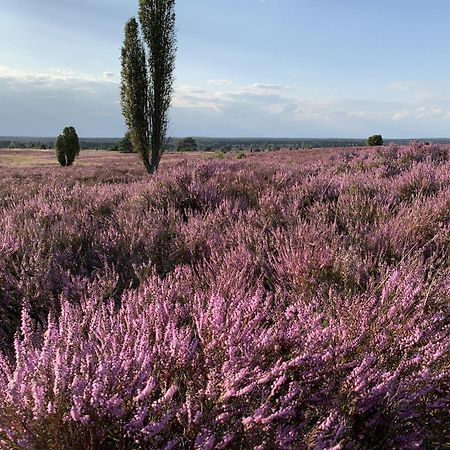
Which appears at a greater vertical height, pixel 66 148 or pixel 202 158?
pixel 66 148

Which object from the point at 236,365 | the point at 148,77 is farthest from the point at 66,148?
the point at 236,365

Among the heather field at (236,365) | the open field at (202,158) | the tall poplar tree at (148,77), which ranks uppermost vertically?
the tall poplar tree at (148,77)

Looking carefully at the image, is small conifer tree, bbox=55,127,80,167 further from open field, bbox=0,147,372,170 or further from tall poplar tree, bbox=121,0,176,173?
tall poplar tree, bbox=121,0,176,173

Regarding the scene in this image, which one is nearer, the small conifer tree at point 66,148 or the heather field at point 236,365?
the heather field at point 236,365

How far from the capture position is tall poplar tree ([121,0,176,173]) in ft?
70.8

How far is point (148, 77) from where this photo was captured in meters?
22.0

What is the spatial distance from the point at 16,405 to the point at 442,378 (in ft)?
5.65

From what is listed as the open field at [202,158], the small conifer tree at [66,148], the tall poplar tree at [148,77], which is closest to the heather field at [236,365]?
the open field at [202,158]

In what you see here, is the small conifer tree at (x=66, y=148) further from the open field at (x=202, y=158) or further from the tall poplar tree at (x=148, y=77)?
the tall poplar tree at (x=148, y=77)

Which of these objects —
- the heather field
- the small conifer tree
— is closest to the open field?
the small conifer tree

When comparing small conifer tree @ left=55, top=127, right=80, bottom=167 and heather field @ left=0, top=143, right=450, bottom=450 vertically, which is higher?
→ small conifer tree @ left=55, top=127, right=80, bottom=167

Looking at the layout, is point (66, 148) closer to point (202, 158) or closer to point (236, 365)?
point (202, 158)

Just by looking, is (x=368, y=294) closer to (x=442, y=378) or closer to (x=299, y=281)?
→ (x=299, y=281)

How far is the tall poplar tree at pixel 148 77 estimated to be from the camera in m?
21.6
